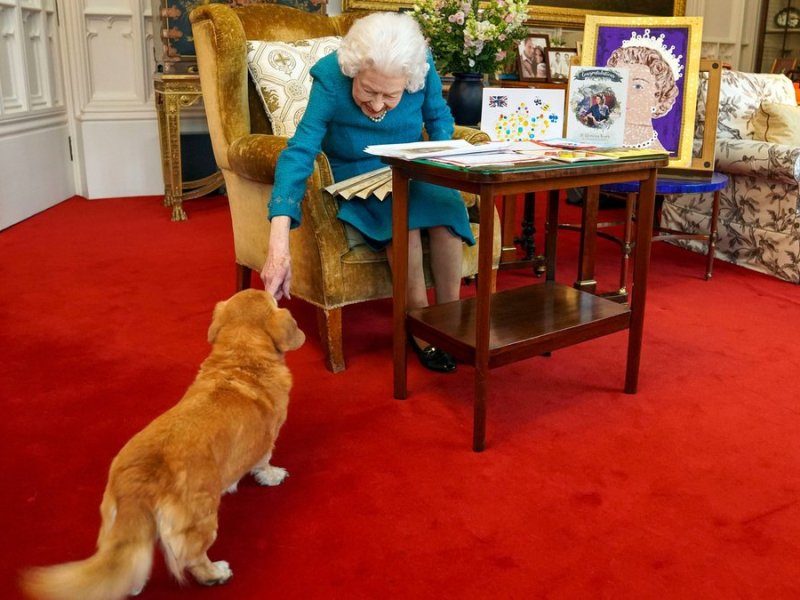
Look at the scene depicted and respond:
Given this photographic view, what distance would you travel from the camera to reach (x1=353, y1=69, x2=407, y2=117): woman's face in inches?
83.0

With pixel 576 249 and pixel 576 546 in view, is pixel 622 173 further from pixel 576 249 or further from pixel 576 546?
pixel 576 249

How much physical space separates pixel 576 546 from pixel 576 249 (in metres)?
2.57

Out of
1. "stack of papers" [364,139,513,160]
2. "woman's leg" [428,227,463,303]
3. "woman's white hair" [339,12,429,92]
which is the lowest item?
"woman's leg" [428,227,463,303]

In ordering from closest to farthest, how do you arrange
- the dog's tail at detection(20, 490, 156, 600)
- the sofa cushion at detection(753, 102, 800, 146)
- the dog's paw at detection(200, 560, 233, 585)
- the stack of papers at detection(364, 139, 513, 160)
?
1. the dog's tail at detection(20, 490, 156, 600)
2. the dog's paw at detection(200, 560, 233, 585)
3. the stack of papers at detection(364, 139, 513, 160)
4. the sofa cushion at detection(753, 102, 800, 146)

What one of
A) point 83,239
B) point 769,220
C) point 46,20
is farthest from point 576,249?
point 46,20

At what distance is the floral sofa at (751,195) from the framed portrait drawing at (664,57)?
547mm

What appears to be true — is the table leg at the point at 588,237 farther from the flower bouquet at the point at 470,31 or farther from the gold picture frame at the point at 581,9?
the gold picture frame at the point at 581,9

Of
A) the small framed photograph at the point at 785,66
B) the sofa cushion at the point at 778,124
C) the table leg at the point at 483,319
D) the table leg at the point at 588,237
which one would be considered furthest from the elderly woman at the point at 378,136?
the small framed photograph at the point at 785,66

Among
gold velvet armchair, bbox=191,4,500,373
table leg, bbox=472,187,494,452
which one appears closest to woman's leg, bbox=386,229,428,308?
gold velvet armchair, bbox=191,4,500,373

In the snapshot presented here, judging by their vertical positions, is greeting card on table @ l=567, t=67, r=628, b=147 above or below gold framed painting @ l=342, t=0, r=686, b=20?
below

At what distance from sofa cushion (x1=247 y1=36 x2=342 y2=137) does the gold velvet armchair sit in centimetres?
6

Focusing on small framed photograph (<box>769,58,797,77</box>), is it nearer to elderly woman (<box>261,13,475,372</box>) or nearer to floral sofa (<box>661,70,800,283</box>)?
floral sofa (<box>661,70,800,283</box>)

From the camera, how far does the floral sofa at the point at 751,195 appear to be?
3381mm

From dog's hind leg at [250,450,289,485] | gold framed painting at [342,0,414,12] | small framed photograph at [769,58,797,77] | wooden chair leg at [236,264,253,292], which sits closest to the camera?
dog's hind leg at [250,450,289,485]
